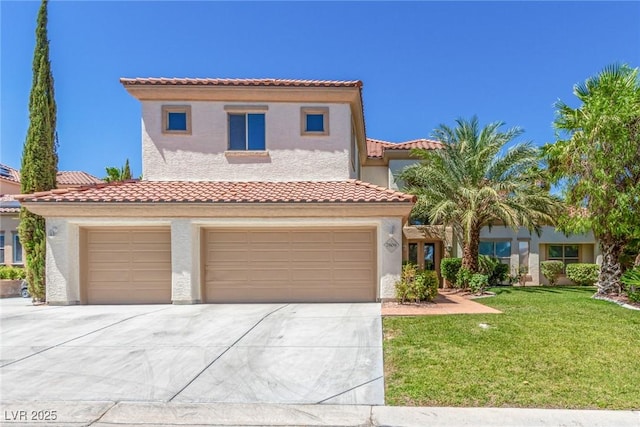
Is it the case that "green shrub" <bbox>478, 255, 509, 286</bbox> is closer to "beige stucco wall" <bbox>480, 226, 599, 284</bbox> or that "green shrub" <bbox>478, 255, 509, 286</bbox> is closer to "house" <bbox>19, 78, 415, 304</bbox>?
"beige stucco wall" <bbox>480, 226, 599, 284</bbox>

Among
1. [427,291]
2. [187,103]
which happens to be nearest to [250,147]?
[187,103]

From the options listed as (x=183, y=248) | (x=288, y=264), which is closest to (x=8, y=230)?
(x=183, y=248)

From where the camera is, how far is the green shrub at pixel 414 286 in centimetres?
1082

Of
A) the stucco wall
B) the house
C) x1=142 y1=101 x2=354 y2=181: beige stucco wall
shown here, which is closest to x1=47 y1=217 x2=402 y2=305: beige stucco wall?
the house

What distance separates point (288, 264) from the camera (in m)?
11.9

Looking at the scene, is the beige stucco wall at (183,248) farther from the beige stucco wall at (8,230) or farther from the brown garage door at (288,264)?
the beige stucco wall at (8,230)

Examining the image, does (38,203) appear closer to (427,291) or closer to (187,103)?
(187,103)

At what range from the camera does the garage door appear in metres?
11.8

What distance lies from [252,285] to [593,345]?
29.2 feet

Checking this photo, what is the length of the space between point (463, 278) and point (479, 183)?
3.94 meters

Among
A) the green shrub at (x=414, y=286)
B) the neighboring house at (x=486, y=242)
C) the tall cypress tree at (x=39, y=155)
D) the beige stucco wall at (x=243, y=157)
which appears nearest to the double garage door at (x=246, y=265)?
the green shrub at (x=414, y=286)

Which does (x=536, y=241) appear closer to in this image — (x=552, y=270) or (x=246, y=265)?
(x=552, y=270)

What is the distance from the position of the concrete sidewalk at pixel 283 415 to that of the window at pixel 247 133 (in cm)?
1033

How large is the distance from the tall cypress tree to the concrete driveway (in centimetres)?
314
